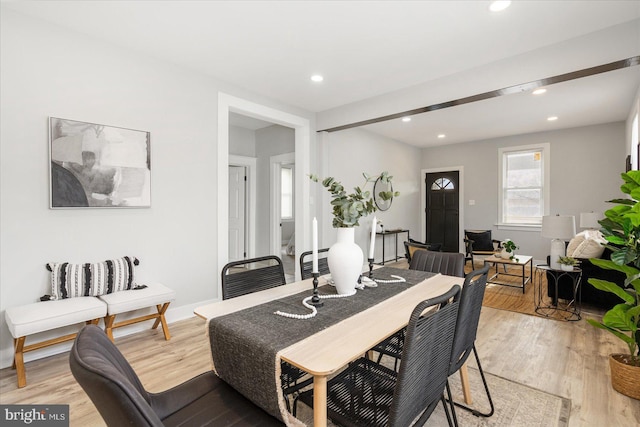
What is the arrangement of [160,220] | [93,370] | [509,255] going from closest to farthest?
[93,370]
[160,220]
[509,255]

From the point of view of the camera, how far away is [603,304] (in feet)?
11.5

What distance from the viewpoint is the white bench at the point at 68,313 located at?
2074 mm

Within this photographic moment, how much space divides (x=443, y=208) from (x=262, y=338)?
7086mm

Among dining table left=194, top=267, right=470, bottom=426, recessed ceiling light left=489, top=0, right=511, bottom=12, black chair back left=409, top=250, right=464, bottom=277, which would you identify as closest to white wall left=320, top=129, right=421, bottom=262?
black chair back left=409, top=250, right=464, bottom=277

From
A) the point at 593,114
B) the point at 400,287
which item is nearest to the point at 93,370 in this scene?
the point at 400,287

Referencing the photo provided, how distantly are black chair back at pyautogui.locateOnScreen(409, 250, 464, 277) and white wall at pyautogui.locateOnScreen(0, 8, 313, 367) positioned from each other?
222cm

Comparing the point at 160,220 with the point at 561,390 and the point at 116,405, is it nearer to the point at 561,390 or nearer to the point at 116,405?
the point at 116,405

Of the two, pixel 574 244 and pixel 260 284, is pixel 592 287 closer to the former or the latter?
pixel 574 244

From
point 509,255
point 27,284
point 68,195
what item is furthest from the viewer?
point 509,255

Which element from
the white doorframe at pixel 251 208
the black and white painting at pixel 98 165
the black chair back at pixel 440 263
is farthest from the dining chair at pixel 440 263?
the white doorframe at pixel 251 208

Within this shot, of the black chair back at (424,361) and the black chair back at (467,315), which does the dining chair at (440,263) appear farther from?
the black chair back at (424,361)

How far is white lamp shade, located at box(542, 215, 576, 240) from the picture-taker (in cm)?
360

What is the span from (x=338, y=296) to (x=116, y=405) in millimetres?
1126

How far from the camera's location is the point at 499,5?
2.22m
